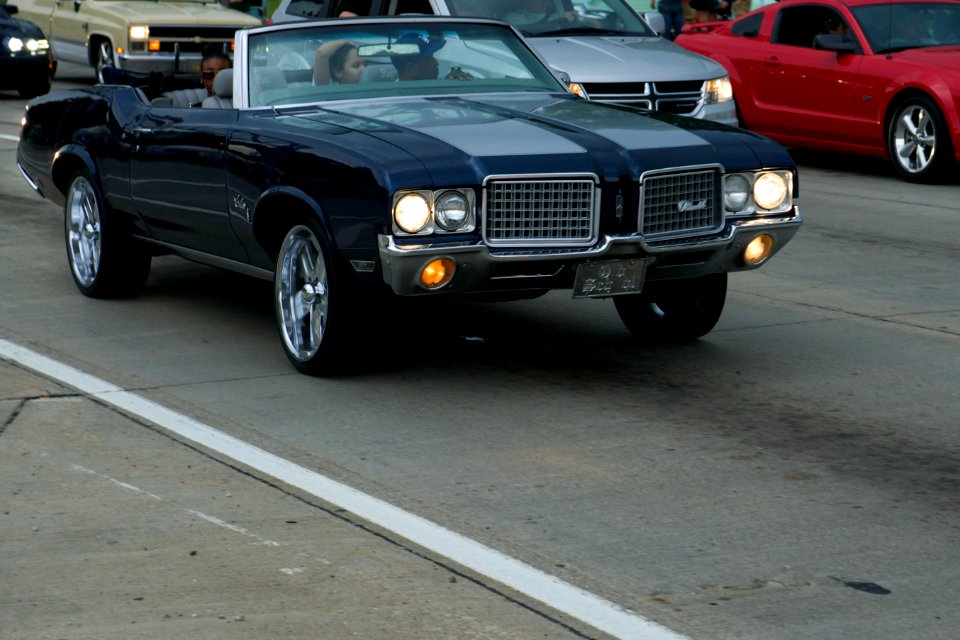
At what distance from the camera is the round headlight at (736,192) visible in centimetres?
744

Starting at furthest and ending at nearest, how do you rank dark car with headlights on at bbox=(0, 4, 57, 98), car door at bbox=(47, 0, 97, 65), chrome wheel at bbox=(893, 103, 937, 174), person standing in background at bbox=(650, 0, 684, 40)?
person standing in background at bbox=(650, 0, 684, 40), car door at bbox=(47, 0, 97, 65), dark car with headlights on at bbox=(0, 4, 57, 98), chrome wheel at bbox=(893, 103, 937, 174)

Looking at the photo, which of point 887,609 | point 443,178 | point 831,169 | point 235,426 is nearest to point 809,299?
point 443,178

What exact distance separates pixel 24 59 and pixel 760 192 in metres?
17.1

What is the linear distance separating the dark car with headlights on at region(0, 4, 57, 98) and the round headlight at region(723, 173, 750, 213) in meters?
17.0

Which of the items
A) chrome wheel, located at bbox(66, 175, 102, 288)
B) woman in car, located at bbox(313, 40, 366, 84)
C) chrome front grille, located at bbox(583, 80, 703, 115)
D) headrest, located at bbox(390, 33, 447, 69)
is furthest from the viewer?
chrome front grille, located at bbox(583, 80, 703, 115)

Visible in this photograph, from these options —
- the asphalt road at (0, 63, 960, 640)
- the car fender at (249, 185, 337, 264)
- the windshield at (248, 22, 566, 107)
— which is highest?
the windshield at (248, 22, 566, 107)

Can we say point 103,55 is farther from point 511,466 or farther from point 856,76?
point 511,466

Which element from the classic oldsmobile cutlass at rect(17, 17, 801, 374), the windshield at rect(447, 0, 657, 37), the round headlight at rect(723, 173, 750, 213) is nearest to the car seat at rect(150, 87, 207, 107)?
the classic oldsmobile cutlass at rect(17, 17, 801, 374)

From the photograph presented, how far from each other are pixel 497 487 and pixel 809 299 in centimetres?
422

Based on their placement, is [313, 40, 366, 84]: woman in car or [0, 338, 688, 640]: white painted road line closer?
[0, 338, 688, 640]: white painted road line

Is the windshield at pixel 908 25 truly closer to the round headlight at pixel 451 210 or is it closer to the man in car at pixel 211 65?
the man in car at pixel 211 65

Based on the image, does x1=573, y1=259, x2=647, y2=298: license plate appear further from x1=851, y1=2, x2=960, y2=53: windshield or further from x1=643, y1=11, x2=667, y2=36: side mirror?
x1=851, y1=2, x2=960, y2=53: windshield

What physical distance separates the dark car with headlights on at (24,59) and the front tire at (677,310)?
52.2ft

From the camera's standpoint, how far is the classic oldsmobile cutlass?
6.97m
